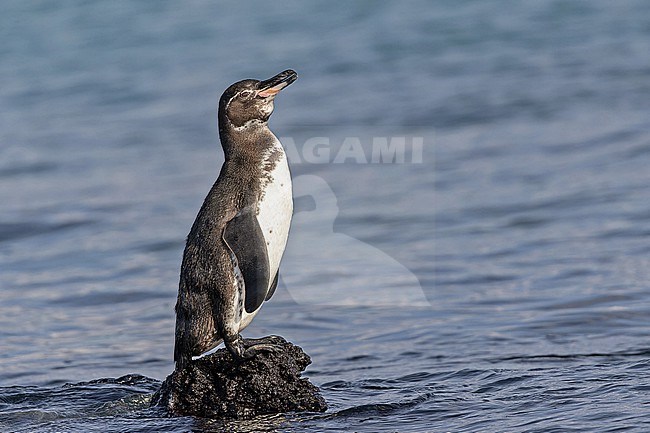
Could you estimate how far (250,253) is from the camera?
5996 millimetres

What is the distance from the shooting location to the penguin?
602 centimetres

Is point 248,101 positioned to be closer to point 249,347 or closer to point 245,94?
point 245,94

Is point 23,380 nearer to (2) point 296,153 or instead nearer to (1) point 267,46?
(2) point 296,153

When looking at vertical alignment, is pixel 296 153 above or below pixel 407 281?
above

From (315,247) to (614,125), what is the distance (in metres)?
4.92

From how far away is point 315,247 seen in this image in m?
10.4

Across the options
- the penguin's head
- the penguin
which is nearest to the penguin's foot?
the penguin

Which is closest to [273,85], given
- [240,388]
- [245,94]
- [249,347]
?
[245,94]

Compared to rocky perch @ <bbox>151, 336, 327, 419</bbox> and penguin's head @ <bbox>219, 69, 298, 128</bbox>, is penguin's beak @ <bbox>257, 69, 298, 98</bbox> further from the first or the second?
rocky perch @ <bbox>151, 336, 327, 419</bbox>

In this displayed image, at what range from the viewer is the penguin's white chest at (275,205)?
611cm

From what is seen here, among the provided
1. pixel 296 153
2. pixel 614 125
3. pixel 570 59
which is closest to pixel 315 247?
pixel 296 153

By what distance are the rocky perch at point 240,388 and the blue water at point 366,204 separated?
109 millimetres

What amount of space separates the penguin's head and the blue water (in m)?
1.44

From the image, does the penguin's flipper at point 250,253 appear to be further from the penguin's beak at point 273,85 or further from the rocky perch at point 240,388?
the penguin's beak at point 273,85
